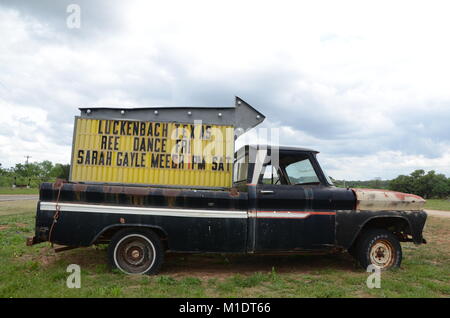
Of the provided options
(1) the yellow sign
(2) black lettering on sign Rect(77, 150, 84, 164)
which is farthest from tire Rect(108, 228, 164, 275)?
(2) black lettering on sign Rect(77, 150, 84, 164)

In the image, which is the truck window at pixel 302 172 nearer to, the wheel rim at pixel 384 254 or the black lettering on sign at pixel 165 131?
the wheel rim at pixel 384 254

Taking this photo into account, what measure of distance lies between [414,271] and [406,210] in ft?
3.38

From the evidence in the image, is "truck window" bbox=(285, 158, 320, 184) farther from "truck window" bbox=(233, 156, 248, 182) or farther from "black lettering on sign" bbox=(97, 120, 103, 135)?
"black lettering on sign" bbox=(97, 120, 103, 135)

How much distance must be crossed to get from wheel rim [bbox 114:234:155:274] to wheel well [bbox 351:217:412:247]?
3301 mm

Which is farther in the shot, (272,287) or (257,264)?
(257,264)

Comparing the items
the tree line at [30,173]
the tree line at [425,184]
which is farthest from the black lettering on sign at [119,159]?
the tree line at [30,173]

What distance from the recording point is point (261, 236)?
4.67m

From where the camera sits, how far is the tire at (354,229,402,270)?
503cm

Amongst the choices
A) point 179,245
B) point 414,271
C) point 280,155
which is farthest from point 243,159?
point 414,271

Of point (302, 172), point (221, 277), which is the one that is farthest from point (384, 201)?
point (221, 277)

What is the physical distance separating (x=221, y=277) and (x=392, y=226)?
3.15 metres

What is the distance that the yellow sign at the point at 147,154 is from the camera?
5113mm
